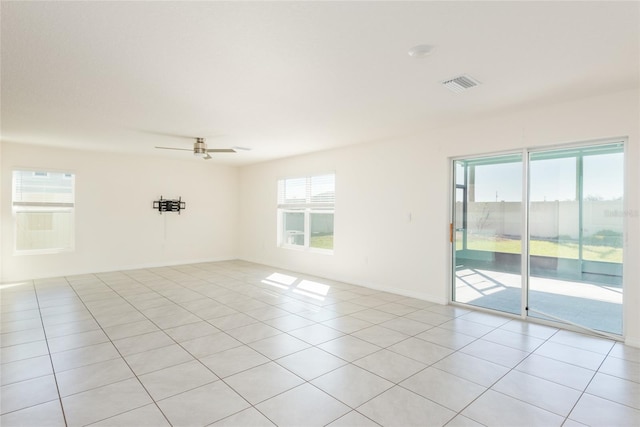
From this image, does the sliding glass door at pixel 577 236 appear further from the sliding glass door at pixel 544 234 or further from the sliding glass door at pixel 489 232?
the sliding glass door at pixel 489 232

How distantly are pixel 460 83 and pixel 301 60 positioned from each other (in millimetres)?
1503

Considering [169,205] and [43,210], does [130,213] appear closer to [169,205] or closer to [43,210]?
[169,205]

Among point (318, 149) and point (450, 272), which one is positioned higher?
point (318, 149)

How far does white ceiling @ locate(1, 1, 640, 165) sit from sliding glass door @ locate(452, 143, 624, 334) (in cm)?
78

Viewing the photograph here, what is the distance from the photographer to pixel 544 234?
3941mm

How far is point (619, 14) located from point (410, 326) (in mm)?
3150

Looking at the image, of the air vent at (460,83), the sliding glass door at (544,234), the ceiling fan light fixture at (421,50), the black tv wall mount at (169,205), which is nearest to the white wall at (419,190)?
the sliding glass door at (544,234)

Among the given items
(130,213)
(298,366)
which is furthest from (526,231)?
(130,213)

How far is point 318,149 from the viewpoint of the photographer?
20.8ft

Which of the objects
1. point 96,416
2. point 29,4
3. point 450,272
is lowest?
point 96,416

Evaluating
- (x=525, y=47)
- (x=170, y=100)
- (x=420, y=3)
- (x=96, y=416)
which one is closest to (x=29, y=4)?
(x=170, y=100)

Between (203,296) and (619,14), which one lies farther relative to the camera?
(203,296)

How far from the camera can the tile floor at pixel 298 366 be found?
2.15m

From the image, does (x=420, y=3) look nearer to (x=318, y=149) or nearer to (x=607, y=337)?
(x=607, y=337)
